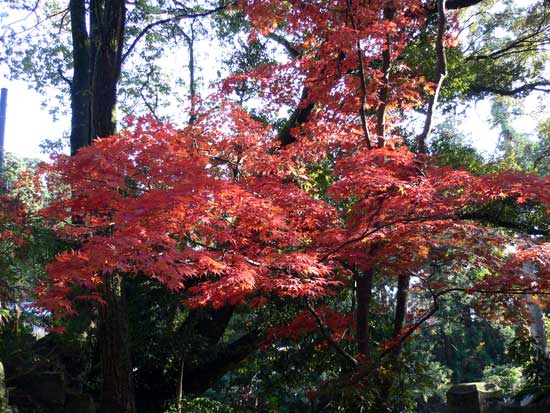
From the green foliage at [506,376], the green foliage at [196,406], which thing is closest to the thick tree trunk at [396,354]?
the green foliage at [196,406]

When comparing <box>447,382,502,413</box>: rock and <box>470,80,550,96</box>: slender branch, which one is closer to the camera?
<box>447,382,502,413</box>: rock

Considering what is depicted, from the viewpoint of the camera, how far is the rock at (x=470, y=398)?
5379mm

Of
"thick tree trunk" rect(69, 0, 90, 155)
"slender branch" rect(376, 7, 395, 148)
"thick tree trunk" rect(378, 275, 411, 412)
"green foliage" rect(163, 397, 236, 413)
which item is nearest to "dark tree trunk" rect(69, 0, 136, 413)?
"thick tree trunk" rect(69, 0, 90, 155)

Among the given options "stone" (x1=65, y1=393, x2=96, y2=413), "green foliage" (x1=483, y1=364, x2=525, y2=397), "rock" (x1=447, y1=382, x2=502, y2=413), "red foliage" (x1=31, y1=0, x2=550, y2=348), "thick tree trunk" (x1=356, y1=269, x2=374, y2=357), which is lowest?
"green foliage" (x1=483, y1=364, x2=525, y2=397)

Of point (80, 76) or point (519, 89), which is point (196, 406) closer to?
point (80, 76)

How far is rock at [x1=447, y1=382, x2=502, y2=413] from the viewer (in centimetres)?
538

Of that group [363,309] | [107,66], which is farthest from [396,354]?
[107,66]

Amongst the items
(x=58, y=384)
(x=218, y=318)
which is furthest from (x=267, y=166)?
(x=58, y=384)

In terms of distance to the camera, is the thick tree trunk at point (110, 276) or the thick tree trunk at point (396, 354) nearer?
the thick tree trunk at point (396, 354)

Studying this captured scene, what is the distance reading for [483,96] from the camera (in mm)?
12273

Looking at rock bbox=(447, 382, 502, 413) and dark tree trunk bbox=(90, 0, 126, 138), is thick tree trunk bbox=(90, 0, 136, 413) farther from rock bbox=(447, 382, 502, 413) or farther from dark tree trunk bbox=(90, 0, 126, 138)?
rock bbox=(447, 382, 502, 413)

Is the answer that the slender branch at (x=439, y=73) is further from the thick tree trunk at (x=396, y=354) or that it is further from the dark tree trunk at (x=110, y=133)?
the dark tree trunk at (x=110, y=133)

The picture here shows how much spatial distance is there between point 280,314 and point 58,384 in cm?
325

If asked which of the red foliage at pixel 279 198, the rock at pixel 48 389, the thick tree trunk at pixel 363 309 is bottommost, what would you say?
the rock at pixel 48 389
